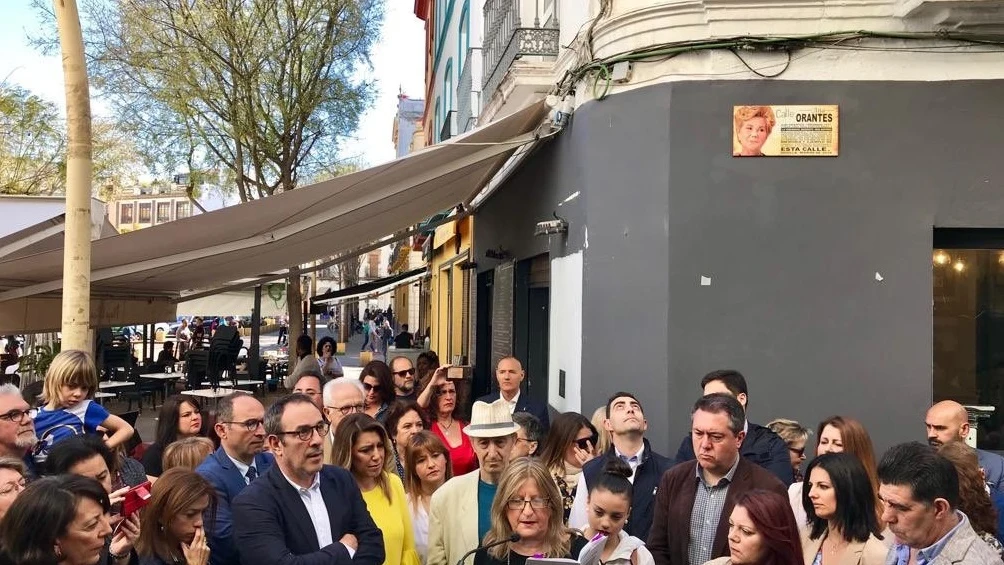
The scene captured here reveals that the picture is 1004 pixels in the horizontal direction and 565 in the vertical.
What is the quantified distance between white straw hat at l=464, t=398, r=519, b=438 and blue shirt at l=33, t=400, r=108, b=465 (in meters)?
2.28

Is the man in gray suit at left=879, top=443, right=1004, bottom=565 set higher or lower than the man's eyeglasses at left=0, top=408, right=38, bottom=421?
lower

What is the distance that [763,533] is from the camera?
136 inches

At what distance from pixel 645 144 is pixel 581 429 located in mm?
2881

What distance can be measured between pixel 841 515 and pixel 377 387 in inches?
165

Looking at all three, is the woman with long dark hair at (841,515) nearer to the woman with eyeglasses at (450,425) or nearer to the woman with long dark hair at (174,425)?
the woman with eyeglasses at (450,425)

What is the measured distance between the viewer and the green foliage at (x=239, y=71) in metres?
18.7

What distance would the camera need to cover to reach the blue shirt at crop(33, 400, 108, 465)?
17.5 ft

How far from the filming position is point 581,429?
17.9 feet

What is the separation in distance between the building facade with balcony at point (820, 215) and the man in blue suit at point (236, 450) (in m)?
3.49

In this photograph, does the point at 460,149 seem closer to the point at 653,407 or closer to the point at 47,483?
the point at 653,407

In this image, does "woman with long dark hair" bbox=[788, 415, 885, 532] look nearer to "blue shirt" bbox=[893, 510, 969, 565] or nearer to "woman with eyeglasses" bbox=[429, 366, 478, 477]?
"blue shirt" bbox=[893, 510, 969, 565]

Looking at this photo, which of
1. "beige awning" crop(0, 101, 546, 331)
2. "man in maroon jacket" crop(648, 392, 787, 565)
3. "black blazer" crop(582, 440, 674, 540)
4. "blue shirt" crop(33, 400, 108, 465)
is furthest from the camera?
"beige awning" crop(0, 101, 546, 331)

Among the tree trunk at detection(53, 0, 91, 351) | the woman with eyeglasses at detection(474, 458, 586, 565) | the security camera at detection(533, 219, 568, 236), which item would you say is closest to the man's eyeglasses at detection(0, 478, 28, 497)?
the woman with eyeglasses at detection(474, 458, 586, 565)

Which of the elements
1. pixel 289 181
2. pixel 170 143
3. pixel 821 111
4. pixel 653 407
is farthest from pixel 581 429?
pixel 170 143
